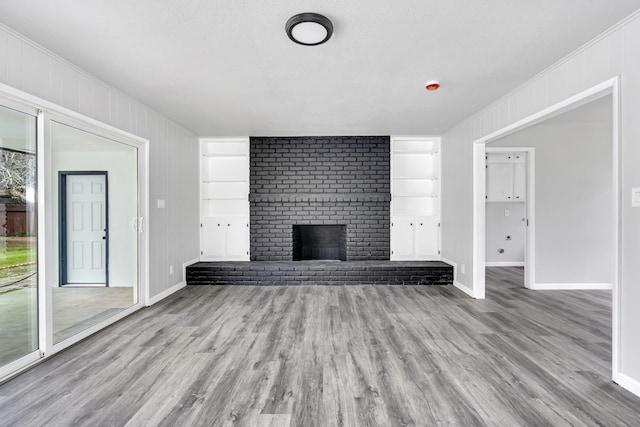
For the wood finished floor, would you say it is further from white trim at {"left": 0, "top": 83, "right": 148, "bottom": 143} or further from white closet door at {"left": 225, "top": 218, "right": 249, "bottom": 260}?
white trim at {"left": 0, "top": 83, "right": 148, "bottom": 143}

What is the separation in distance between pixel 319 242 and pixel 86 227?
3.60 meters

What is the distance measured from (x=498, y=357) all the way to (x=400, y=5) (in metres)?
2.68

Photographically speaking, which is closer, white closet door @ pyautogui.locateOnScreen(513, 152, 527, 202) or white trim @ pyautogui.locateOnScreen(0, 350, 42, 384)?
white trim @ pyautogui.locateOnScreen(0, 350, 42, 384)

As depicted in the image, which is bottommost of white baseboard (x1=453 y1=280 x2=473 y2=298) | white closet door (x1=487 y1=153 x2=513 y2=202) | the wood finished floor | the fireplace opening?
the wood finished floor

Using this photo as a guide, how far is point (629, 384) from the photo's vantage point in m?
1.89

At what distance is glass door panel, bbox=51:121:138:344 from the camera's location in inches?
141

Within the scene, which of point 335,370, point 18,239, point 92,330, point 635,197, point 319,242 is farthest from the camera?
point 319,242

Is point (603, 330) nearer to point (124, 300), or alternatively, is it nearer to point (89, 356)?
point (89, 356)

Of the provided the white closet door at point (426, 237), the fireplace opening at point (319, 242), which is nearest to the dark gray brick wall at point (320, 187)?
the fireplace opening at point (319, 242)

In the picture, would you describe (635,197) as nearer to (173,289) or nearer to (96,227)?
(173,289)

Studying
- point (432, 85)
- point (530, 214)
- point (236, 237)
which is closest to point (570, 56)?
point (432, 85)

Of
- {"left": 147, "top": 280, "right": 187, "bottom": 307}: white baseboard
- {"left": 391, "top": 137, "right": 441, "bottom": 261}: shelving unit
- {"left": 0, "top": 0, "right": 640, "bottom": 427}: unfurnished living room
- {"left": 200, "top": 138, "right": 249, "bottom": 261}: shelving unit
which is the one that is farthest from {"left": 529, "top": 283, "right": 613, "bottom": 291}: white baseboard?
{"left": 147, "top": 280, "right": 187, "bottom": 307}: white baseboard

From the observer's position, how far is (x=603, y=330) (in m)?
2.85

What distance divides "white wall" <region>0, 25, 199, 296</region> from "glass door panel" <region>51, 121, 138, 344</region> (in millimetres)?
306
